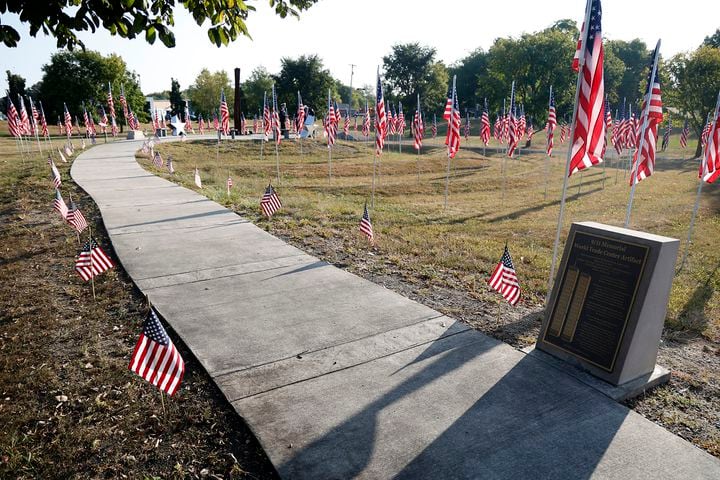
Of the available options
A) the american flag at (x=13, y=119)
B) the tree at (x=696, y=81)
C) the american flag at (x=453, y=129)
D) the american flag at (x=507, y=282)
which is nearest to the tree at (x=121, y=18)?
the american flag at (x=507, y=282)

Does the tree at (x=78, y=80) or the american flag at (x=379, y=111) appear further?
the tree at (x=78, y=80)

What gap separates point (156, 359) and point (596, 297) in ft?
14.3

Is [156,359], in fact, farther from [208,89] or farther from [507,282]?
[208,89]

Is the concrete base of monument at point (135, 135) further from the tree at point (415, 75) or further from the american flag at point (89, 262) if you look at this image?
the american flag at point (89, 262)

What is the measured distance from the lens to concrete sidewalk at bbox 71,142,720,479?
3.80 m

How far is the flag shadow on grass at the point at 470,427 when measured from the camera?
3.71 metres

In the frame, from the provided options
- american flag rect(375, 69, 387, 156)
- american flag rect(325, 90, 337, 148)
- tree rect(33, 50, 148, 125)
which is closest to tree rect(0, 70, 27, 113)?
tree rect(33, 50, 148, 125)

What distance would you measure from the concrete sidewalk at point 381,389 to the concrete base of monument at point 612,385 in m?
0.14

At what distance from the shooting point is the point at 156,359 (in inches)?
172

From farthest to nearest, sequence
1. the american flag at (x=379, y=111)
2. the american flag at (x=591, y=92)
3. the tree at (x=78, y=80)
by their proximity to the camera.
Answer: the tree at (x=78, y=80) → the american flag at (x=379, y=111) → the american flag at (x=591, y=92)

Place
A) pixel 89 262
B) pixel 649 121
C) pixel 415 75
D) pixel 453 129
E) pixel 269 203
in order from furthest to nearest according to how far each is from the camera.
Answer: pixel 415 75, pixel 453 129, pixel 269 203, pixel 649 121, pixel 89 262

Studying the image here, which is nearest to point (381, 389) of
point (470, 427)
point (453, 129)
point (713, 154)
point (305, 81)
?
point (470, 427)

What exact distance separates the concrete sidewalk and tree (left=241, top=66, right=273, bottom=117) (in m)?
72.2

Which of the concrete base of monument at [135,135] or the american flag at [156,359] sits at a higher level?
the american flag at [156,359]
